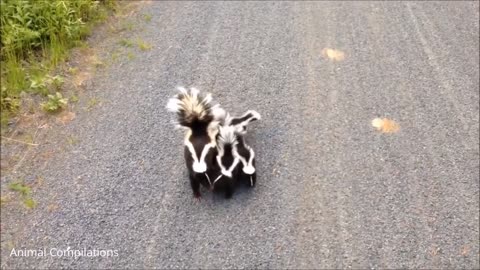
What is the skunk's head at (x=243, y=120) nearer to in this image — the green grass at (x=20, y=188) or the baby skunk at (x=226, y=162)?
the baby skunk at (x=226, y=162)

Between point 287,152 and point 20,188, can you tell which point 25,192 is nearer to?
point 20,188

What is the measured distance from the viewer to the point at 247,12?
5.29 m

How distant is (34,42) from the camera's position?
4.29m

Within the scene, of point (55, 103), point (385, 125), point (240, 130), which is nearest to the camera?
point (240, 130)

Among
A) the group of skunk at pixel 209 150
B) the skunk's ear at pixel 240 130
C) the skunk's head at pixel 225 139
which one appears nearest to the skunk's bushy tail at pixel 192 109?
the group of skunk at pixel 209 150

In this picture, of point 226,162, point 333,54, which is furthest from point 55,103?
point 333,54

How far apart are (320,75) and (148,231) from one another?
2.23 meters

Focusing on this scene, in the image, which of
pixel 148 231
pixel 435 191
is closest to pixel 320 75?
pixel 435 191

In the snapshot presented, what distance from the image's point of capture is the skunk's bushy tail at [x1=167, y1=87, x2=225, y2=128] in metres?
3.25

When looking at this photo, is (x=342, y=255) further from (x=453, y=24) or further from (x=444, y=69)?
(x=453, y=24)

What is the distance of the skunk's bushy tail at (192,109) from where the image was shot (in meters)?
3.25

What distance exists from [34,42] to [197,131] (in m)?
1.94

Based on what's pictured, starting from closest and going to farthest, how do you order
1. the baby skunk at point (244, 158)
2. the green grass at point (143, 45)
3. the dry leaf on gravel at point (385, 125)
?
1. the baby skunk at point (244, 158)
2. the dry leaf on gravel at point (385, 125)
3. the green grass at point (143, 45)

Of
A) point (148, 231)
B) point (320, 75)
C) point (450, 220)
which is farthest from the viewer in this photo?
point (320, 75)
